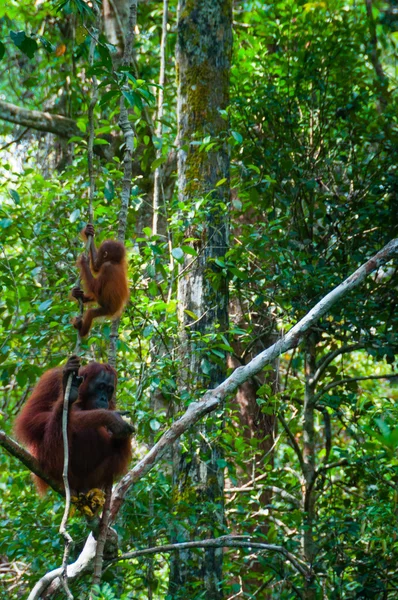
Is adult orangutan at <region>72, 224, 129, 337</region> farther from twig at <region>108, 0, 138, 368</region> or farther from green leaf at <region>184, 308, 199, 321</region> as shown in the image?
twig at <region>108, 0, 138, 368</region>

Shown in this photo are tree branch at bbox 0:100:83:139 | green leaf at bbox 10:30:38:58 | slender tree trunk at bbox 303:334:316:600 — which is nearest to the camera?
green leaf at bbox 10:30:38:58

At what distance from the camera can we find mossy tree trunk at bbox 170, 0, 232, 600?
15.3 feet

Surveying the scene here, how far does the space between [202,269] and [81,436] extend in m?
1.58

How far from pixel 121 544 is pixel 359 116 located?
3.67m

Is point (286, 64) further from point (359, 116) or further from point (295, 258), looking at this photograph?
point (295, 258)

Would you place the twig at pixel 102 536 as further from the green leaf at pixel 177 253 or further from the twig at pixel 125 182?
the green leaf at pixel 177 253

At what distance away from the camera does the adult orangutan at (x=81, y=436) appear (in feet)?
13.1

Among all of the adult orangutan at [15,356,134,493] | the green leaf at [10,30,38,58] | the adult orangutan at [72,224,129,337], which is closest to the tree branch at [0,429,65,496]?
the adult orangutan at [15,356,134,493]

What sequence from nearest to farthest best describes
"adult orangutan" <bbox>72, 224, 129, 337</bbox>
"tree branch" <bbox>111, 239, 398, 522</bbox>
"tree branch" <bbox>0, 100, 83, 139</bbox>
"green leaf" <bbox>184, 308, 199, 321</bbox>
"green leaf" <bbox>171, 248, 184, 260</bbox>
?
"tree branch" <bbox>111, 239, 398, 522</bbox>
"green leaf" <bbox>171, 248, 184, 260</bbox>
"adult orangutan" <bbox>72, 224, 129, 337</bbox>
"green leaf" <bbox>184, 308, 199, 321</bbox>
"tree branch" <bbox>0, 100, 83, 139</bbox>

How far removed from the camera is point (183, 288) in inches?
206

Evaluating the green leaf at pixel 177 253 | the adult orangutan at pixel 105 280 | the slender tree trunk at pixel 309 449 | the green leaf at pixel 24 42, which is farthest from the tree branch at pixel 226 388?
the slender tree trunk at pixel 309 449

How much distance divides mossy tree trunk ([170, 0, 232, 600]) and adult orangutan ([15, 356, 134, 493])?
Answer: 19.7 inches

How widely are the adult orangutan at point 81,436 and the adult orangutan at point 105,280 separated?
43 cm

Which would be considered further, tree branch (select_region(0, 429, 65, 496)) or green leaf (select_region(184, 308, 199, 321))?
green leaf (select_region(184, 308, 199, 321))
